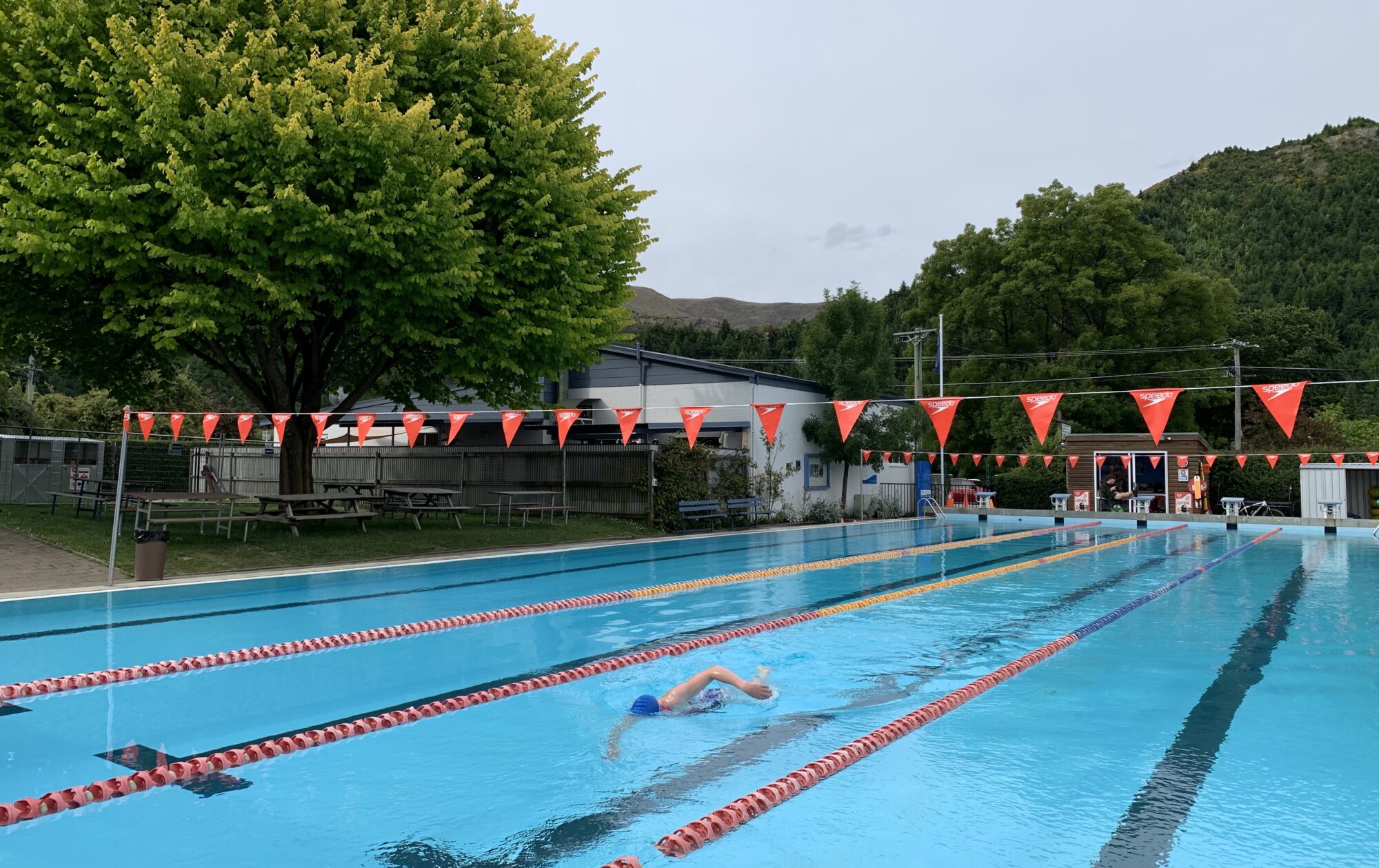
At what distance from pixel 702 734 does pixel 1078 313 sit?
45023mm

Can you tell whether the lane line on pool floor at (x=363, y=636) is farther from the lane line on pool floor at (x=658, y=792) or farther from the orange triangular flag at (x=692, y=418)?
the orange triangular flag at (x=692, y=418)

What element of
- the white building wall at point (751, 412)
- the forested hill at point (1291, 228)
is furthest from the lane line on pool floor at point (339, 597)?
the forested hill at point (1291, 228)

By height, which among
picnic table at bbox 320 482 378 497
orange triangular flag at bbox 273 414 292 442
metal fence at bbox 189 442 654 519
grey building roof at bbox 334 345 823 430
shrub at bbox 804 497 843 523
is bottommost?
shrub at bbox 804 497 843 523

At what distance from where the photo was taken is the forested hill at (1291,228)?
6800 centimetres

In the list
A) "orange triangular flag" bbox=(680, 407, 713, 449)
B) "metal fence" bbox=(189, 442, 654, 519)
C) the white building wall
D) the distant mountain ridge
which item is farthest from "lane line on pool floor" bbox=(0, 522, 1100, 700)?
the distant mountain ridge

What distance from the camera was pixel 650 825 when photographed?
4.50 metres

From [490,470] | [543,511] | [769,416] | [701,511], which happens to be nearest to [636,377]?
[490,470]

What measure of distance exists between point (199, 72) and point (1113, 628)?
46.3 feet

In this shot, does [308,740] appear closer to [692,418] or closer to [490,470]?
[692,418]

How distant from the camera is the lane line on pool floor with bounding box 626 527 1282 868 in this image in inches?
167

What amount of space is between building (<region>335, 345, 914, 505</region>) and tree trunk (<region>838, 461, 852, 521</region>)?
26 centimetres

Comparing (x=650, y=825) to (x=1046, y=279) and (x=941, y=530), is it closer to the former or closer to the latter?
(x=941, y=530)

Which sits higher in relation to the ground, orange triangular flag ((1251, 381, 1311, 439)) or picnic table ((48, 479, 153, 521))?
orange triangular flag ((1251, 381, 1311, 439))

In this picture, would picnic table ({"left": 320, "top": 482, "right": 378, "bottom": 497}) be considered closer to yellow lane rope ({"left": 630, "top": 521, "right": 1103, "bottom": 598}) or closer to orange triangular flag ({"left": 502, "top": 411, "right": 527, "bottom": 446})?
orange triangular flag ({"left": 502, "top": 411, "right": 527, "bottom": 446})
